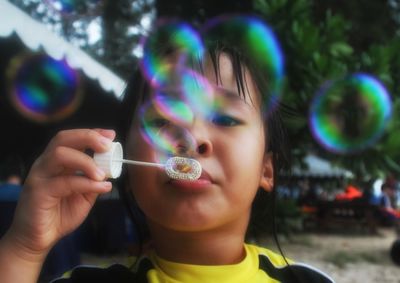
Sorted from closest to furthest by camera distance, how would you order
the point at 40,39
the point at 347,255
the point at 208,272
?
1. the point at 208,272
2. the point at 40,39
3. the point at 347,255

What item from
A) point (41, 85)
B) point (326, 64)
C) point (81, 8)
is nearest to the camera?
point (41, 85)

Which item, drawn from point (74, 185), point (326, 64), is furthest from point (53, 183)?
point (326, 64)

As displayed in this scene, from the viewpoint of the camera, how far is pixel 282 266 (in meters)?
0.92

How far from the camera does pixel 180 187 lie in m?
0.73

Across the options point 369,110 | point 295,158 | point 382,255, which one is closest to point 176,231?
point 369,110

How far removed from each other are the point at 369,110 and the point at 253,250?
10.7ft

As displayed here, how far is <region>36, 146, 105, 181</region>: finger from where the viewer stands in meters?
0.68

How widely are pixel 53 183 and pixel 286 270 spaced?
1.65 ft

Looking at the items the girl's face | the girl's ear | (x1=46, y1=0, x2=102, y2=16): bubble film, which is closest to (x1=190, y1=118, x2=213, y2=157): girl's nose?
the girl's face

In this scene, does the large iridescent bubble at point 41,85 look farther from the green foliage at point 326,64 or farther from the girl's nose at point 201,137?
the girl's nose at point 201,137

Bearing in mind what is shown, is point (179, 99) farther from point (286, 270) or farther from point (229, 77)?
point (286, 270)

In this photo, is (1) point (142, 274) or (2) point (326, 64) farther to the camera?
(2) point (326, 64)

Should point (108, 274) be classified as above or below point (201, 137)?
below

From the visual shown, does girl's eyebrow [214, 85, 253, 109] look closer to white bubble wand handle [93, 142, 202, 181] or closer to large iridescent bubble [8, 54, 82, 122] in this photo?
white bubble wand handle [93, 142, 202, 181]
